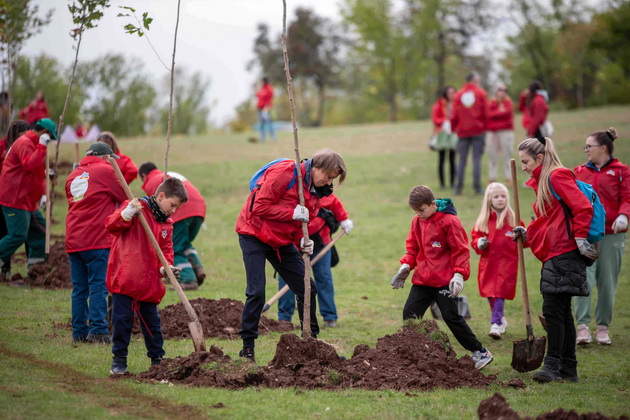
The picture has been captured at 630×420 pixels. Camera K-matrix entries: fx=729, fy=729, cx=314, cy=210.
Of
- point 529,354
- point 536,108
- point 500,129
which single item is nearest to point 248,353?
point 529,354

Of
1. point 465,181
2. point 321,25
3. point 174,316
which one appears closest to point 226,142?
point 465,181

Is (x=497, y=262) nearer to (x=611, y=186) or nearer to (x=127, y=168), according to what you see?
(x=611, y=186)

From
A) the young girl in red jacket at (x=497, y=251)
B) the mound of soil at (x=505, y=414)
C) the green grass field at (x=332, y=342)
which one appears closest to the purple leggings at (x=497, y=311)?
the young girl in red jacket at (x=497, y=251)

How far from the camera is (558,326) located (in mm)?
6883

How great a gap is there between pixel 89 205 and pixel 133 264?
5.45 feet

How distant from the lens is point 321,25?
200ft

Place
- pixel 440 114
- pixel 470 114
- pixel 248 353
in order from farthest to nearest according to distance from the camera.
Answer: pixel 440 114 → pixel 470 114 → pixel 248 353

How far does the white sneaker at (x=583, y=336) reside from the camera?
8.66m

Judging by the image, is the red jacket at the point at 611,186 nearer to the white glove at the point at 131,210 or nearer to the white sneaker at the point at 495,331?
the white sneaker at the point at 495,331

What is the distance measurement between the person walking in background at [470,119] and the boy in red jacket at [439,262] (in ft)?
32.3

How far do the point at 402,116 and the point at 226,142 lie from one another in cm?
4145

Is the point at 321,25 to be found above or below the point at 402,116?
above

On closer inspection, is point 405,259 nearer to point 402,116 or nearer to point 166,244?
point 166,244

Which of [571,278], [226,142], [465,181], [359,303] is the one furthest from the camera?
[226,142]
